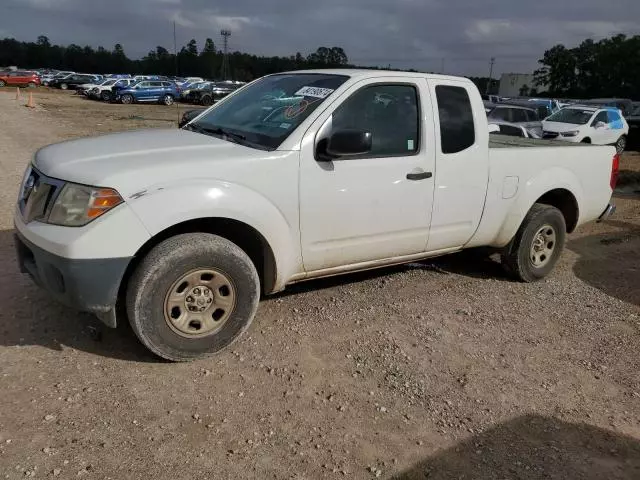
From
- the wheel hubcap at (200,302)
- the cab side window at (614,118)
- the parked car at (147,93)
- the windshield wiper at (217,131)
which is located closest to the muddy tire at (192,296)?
the wheel hubcap at (200,302)

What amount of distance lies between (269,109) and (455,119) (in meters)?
1.50

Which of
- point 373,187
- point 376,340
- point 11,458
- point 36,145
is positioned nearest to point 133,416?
point 11,458

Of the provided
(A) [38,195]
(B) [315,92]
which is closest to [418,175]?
(B) [315,92]

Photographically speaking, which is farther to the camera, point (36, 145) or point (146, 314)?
point (36, 145)

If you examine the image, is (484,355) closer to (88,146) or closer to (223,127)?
(223,127)

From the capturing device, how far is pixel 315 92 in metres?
4.00

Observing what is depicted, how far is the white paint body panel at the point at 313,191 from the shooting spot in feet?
10.4

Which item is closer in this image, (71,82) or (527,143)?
(527,143)

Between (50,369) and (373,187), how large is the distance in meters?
2.38

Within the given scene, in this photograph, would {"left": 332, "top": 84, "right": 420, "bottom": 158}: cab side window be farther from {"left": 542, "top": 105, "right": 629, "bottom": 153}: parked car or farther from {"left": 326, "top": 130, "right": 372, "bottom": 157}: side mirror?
{"left": 542, "top": 105, "right": 629, "bottom": 153}: parked car

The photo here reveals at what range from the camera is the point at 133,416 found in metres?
2.98

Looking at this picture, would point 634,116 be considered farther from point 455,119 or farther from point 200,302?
point 200,302

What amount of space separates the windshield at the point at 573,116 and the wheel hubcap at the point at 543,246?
1341 centimetres

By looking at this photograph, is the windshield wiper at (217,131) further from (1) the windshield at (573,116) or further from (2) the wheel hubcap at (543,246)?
(1) the windshield at (573,116)
